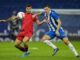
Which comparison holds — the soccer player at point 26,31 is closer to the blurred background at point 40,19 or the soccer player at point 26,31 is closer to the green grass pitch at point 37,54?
the green grass pitch at point 37,54

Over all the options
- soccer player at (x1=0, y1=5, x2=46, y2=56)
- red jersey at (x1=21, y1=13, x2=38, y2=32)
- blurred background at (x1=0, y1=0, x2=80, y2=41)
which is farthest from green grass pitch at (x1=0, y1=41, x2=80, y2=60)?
blurred background at (x1=0, y1=0, x2=80, y2=41)

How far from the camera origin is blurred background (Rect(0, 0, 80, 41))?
2770cm

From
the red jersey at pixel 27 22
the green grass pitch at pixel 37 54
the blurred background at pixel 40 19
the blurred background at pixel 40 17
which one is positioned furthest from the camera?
the blurred background at pixel 40 17

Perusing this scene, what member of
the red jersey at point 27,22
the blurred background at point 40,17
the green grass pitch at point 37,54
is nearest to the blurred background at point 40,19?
the blurred background at point 40,17

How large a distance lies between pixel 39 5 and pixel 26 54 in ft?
57.2

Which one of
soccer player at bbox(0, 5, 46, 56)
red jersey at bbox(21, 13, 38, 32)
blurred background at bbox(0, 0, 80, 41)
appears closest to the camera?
soccer player at bbox(0, 5, 46, 56)

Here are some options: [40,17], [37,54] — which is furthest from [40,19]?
[37,54]

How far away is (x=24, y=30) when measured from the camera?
14312 millimetres

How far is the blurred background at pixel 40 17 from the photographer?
90.9 ft

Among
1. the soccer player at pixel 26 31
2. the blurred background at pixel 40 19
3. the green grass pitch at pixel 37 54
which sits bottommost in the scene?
the blurred background at pixel 40 19

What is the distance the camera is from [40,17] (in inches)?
1108

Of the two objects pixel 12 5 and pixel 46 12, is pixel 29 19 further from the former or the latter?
pixel 12 5

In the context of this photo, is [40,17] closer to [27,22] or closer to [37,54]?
[37,54]

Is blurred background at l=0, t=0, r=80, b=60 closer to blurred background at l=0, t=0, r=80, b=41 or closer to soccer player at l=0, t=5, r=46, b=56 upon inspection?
blurred background at l=0, t=0, r=80, b=41
